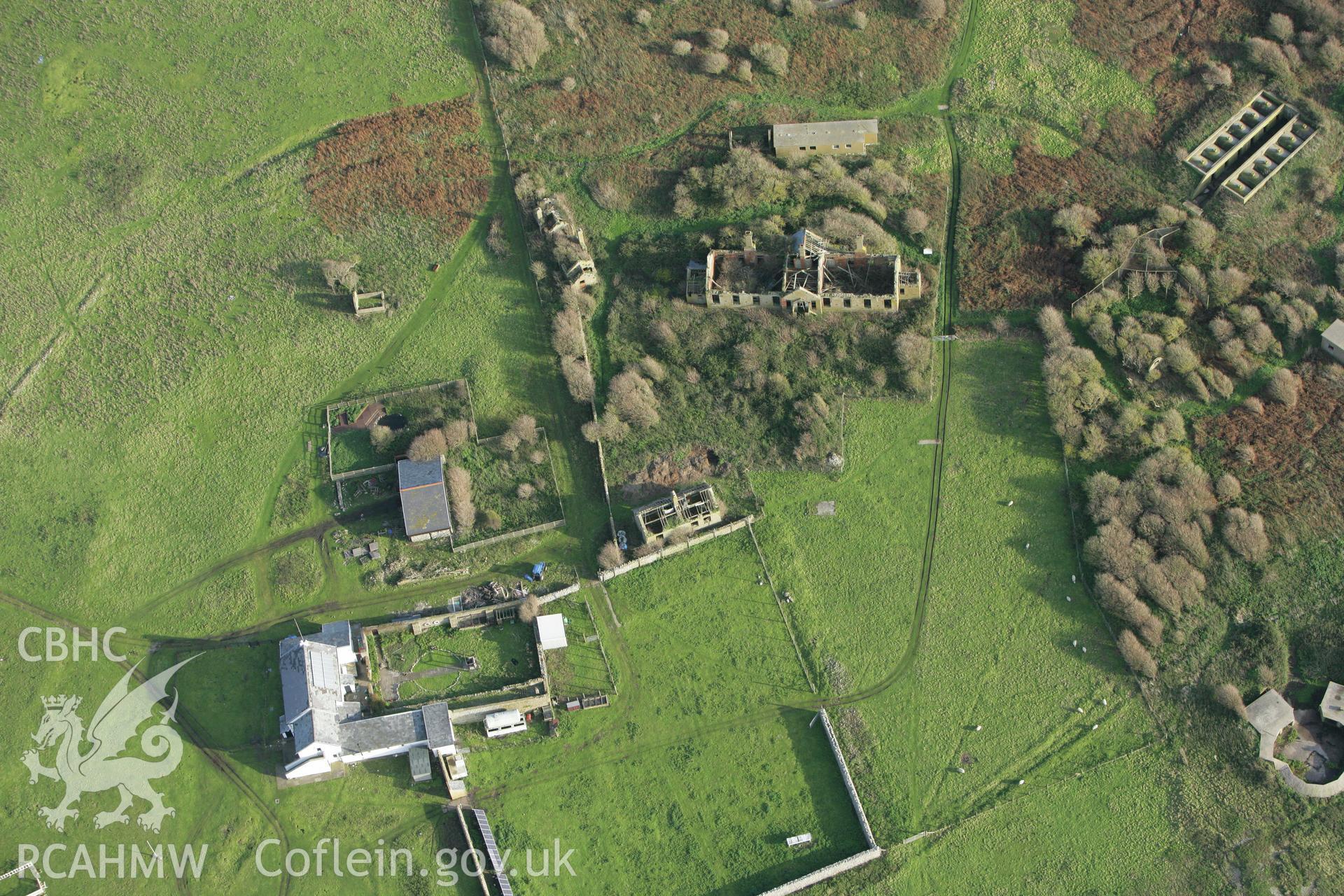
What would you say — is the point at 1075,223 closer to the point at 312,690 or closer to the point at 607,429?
the point at 607,429

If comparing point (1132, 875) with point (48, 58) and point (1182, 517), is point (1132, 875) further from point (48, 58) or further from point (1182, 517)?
point (48, 58)

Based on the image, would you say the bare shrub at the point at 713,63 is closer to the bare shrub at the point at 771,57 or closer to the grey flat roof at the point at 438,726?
the bare shrub at the point at 771,57

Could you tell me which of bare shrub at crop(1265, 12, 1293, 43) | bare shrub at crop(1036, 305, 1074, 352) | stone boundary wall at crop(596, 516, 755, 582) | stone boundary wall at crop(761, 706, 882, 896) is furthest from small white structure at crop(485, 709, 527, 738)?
bare shrub at crop(1265, 12, 1293, 43)

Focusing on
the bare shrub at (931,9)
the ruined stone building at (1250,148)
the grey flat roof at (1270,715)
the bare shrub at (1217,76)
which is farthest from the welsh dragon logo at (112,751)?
the bare shrub at (1217,76)

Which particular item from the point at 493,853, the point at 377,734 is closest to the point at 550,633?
the point at 377,734

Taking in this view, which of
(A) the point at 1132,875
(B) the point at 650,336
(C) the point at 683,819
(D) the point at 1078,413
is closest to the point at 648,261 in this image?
(B) the point at 650,336

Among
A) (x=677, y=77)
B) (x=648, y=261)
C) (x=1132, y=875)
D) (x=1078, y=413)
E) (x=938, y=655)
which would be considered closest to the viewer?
(x=1132, y=875)
